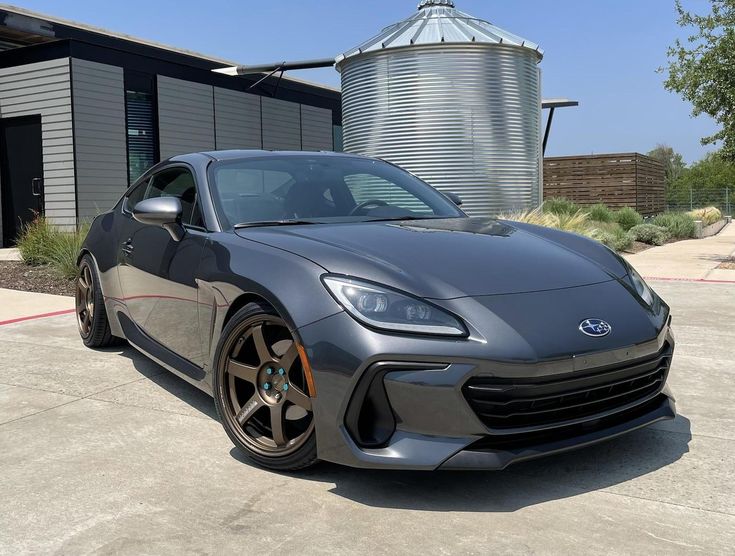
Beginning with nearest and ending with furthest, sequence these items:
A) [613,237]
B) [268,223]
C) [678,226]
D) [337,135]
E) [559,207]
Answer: [268,223] → [613,237] → [559,207] → [678,226] → [337,135]

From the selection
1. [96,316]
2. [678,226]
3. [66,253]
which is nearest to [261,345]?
[96,316]

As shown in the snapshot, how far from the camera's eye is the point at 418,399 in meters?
2.59

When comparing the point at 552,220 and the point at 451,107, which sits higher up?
the point at 451,107

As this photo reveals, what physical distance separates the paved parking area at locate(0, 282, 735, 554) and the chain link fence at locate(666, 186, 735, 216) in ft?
125

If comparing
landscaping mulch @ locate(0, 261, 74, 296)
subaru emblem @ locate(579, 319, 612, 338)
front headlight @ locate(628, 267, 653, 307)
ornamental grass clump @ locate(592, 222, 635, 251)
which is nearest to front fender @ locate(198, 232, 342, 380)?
subaru emblem @ locate(579, 319, 612, 338)

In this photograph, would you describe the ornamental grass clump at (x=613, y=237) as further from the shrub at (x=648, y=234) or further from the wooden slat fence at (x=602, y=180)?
the wooden slat fence at (x=602, y=180)

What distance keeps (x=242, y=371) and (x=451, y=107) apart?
10.6 m

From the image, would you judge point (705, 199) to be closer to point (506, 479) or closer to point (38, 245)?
point (38, 245)

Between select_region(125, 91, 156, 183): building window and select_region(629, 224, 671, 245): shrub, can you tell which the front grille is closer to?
select_region(125, 91, 156, 183): building window

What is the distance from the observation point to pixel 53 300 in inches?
321

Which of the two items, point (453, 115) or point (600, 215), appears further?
point (600, 215)

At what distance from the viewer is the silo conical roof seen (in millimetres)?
13117

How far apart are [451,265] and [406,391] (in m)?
0.64

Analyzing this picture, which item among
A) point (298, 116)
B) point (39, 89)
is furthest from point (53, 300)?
point (298, 116)
